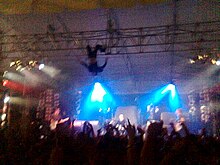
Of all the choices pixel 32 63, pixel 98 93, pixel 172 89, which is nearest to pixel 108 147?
pixel 32 63

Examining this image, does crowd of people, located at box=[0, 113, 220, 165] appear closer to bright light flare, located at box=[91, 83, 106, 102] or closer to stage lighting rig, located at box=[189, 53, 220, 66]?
stage lighting rig, located at box=[189, 53, 220, 66]

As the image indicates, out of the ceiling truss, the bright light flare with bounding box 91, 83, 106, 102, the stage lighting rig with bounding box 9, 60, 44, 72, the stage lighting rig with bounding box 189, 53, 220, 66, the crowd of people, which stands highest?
the ceiling truss

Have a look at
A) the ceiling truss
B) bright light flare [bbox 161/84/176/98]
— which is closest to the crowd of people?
the ceiling truss

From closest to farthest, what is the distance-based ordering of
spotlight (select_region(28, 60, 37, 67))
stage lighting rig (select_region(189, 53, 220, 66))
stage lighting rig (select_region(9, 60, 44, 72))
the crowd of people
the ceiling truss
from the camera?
the crowd of people, the ceiling truss, stage lighting rig (select_region(189, 53, 220, 66)), stage lighting rig (select_region(9, 60, 44, 72)), spotlight (select_region(28, 60, 37, 67))

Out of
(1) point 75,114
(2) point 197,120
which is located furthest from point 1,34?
(2) point 197,120

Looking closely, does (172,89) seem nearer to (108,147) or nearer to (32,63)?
(32,63)

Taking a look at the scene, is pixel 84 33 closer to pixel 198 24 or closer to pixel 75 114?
pixel 198 24

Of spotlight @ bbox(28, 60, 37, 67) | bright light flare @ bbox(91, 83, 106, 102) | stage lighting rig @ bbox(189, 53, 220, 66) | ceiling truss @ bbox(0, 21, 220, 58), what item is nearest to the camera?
ceiling truss @ bbox(0, 21, 220, 58)

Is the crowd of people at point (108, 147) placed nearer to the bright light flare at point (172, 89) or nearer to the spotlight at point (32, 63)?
the spotlight at point (32, 63)

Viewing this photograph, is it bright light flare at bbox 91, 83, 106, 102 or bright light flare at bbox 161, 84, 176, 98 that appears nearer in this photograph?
bright light flare at bbox 161, 84, 176, 98

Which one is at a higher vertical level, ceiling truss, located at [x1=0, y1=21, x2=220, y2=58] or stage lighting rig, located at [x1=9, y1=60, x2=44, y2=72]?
ceiling truss, located at [x1=0, y1=21, x2=220, y2=58]

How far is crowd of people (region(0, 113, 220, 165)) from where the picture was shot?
200 cm

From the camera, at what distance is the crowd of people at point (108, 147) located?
200cm

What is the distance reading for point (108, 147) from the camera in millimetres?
2473
